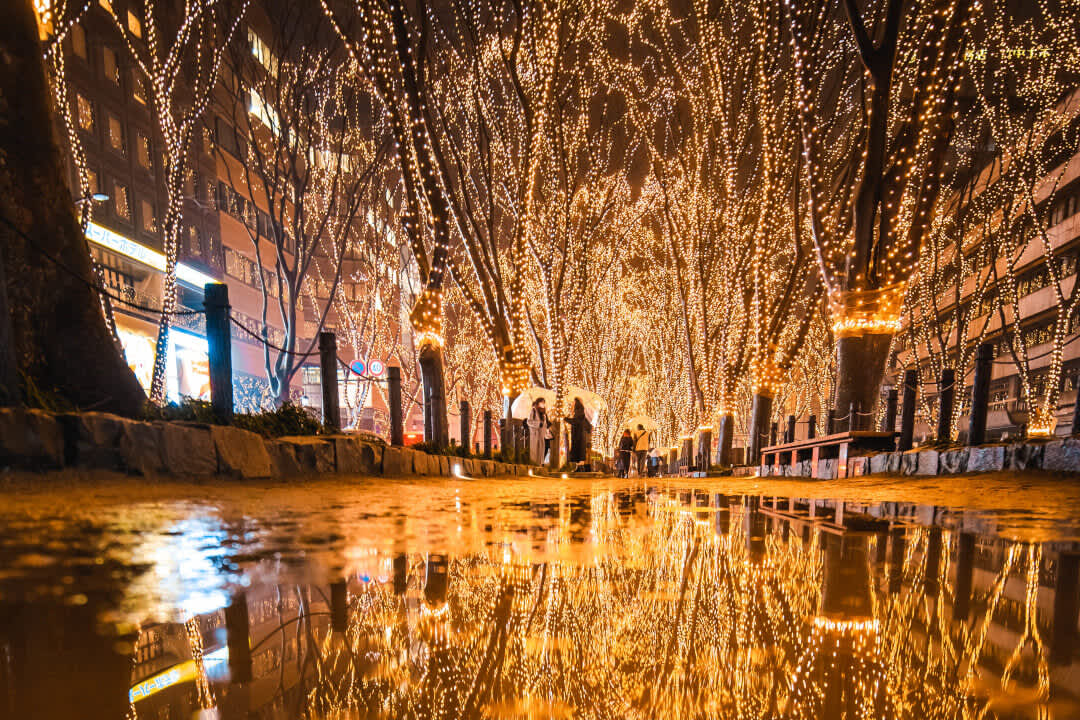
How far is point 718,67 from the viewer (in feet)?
45.1

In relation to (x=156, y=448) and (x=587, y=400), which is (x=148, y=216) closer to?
(x=587, y=400)

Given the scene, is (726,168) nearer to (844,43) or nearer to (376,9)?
(844,43)

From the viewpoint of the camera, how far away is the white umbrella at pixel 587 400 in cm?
1762

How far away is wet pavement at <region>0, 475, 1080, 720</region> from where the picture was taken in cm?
82

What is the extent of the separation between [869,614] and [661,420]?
36893 mm

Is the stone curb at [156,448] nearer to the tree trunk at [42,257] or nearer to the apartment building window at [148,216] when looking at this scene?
the tree trunk at [42,257]

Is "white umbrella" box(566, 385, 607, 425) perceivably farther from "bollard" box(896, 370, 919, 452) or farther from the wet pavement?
the wet pavement

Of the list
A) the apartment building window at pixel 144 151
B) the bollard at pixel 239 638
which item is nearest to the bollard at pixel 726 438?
the bollard at pixel 239 638

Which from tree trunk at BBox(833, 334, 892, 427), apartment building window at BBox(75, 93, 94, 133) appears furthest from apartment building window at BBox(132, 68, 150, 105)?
tree trunk at BBox(833, 334, 892, 427)

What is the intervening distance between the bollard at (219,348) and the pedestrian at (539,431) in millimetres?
10569

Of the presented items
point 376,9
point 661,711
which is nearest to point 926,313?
point 376,9

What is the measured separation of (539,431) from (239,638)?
15.0 meters

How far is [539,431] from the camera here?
52.2ft

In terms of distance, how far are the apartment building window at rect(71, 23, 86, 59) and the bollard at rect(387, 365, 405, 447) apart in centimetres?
2368
